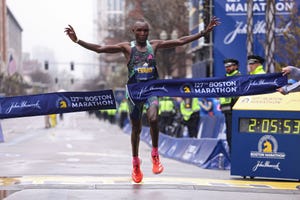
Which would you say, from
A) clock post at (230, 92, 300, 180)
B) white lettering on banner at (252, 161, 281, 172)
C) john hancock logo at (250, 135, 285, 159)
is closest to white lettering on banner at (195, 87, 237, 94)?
clock post at (230, 92, 300, 180)

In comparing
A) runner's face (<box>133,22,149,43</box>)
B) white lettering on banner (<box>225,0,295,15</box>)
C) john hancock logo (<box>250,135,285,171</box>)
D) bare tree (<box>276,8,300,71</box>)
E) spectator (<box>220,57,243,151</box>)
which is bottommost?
john hancock logo (<box>250,135,285,171</box>)

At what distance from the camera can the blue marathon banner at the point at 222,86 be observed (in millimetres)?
9875

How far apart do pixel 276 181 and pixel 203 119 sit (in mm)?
10190

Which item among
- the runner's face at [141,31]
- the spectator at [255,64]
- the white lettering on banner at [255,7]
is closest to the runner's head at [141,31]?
the runner's face at [141,31]

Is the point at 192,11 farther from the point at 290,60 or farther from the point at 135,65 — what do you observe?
the point at 135,65

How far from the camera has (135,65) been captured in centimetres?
952

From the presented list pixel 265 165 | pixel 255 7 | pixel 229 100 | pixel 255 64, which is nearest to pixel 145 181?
pixel 265 165

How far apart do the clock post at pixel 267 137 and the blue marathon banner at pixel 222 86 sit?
1075 millimetres

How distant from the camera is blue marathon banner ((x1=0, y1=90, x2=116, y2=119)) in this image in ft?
33.9

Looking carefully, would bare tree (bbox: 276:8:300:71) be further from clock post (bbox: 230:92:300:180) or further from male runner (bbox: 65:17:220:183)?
male runner (bbox: 65:17:220:183)

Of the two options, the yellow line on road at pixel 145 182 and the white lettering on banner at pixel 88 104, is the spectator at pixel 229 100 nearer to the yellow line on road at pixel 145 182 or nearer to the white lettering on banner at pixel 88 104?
the yellow line on road at pixel 145 182

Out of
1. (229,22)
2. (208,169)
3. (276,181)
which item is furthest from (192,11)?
(276,181)

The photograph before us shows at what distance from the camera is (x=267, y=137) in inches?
435

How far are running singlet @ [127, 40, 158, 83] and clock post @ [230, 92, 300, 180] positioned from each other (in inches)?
82.1
